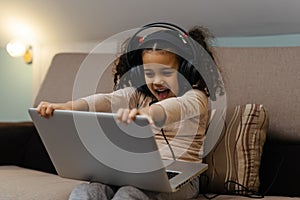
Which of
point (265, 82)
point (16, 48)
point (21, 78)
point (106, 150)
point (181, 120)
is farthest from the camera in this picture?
point (21, 78)

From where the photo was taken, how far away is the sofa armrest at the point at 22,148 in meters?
1.80

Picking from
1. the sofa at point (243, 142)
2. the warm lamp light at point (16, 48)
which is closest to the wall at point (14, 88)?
the warm lamp light at point (16, 48)

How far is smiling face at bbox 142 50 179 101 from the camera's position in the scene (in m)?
1.34

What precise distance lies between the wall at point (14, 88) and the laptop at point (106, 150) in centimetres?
163

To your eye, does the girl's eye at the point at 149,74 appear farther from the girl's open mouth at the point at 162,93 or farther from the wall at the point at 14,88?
the wall at the point at 14,88

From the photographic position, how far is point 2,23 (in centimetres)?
260

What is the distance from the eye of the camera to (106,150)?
107 cm

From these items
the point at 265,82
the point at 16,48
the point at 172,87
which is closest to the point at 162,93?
the point at 172,87

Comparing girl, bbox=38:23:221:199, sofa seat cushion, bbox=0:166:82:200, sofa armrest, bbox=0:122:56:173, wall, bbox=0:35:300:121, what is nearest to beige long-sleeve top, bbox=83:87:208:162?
girl, bbox=38:23:221:199

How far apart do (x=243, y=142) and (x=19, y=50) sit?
5.20ft

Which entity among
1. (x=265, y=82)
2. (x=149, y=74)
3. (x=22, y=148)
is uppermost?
(x=149, y=74)

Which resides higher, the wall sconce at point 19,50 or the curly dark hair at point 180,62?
the curly dark hair at point 180,62

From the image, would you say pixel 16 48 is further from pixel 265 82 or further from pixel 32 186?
pixel 265 82

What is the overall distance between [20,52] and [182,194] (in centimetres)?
166
